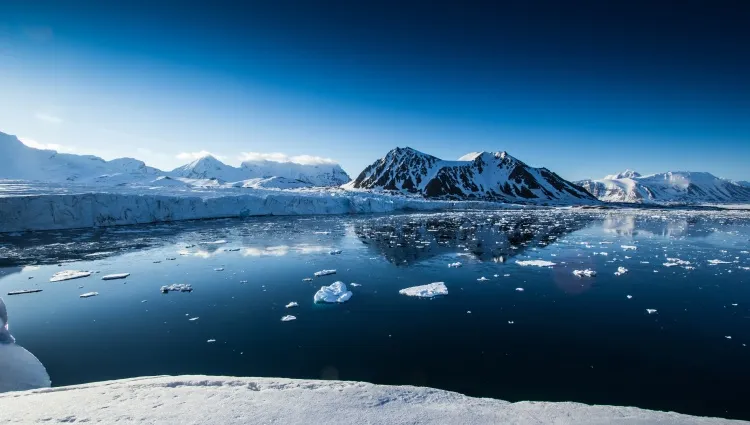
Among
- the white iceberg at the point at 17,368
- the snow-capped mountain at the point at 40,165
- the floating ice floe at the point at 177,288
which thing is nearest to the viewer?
the white iceberg at the point at 17,368

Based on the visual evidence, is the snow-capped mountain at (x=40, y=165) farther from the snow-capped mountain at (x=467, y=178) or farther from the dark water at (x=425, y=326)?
the dark water at (x=425, y=326)

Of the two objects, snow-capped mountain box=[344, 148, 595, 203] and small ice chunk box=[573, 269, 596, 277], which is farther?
snow-capped mountain box=[344, 148, 595, 203]

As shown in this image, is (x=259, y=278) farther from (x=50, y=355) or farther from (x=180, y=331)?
(x=50, y=355)

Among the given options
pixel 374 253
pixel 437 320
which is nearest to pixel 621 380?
pixel 437 320

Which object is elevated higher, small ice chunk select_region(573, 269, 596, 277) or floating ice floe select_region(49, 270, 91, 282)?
small ice chunk select_region(573, 269, 596, 277)

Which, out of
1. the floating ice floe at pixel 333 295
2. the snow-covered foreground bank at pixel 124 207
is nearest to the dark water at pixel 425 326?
the floating ice floe at pixel 333 295

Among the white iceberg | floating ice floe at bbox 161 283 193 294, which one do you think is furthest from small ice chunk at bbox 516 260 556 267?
the white iceberg

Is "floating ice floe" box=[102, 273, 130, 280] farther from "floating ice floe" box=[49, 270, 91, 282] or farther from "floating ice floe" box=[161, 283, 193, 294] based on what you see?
"floating ice floe" box=[161, 283, 193, 294]
